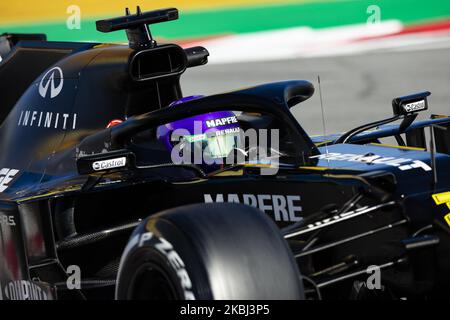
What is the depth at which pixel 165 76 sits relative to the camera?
550 cm

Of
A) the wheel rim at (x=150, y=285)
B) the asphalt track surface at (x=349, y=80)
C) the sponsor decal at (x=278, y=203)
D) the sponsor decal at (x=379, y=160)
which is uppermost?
the sponsor decal at (x=379, y=160)

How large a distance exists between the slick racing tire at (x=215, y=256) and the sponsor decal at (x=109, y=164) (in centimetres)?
60

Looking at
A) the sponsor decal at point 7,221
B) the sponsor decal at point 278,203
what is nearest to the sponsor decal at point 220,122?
the sponsor decal at point 278,203

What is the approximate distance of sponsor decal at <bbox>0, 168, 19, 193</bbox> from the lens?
5.46 metres

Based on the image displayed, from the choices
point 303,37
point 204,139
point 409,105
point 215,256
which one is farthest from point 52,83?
point 303,37

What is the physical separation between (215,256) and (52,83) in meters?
2.55

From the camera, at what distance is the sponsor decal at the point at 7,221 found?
4.87 meters

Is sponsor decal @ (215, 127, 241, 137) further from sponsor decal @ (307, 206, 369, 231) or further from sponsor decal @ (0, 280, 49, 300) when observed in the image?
sponsor decal @ (0, 280, 49, 300)

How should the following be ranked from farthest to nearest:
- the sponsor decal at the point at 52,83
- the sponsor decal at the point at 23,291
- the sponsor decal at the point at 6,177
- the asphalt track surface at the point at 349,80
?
the asphalt track surface at the point at 349,80 < the sponsor decal at the point at 52,83 < the sponsor decal at the point at 6,177 < the sponsor decal at the point at 23,291

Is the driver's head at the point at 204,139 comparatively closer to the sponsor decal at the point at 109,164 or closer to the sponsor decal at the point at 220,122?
the sponsor decal at the point at 220,122

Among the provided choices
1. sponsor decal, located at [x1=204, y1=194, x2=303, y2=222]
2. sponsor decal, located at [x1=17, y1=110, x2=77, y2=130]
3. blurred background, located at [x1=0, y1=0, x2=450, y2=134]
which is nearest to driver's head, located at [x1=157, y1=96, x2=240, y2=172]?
sponsor decal, located at [x1=204, y1=194, x2=303, y2=222]

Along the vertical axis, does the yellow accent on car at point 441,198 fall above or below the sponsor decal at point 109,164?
below

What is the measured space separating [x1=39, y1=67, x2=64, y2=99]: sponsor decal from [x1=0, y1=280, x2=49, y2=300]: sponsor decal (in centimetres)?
122
